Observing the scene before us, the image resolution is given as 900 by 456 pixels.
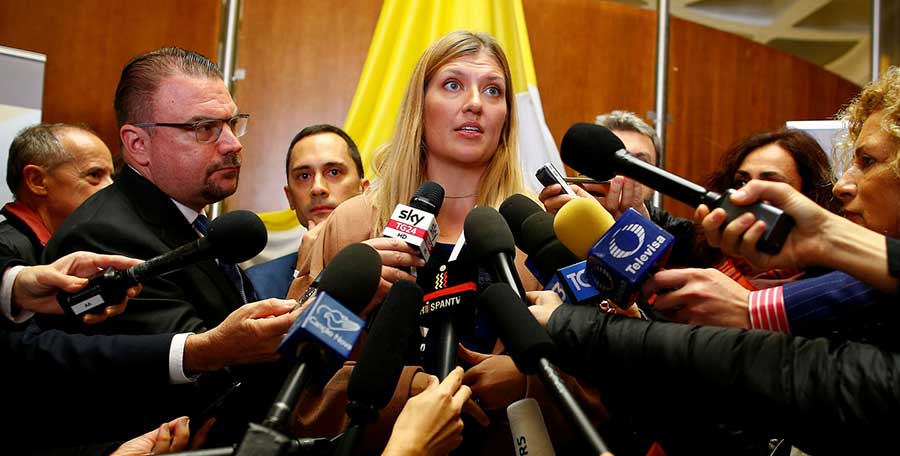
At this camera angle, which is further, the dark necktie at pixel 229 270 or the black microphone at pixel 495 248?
the dark necktie at pixel 229 270

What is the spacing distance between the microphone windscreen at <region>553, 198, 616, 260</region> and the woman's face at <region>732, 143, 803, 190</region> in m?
1.48

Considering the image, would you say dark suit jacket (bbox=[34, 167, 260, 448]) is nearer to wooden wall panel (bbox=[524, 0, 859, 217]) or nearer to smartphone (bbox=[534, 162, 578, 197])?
smartphone (bbox=[534, 162, 578, 197])

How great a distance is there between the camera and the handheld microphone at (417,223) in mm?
1415

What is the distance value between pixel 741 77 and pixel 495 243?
381 cm

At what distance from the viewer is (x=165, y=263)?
4.48 feet

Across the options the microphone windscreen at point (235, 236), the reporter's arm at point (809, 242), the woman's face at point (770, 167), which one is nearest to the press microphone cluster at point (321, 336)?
the microphone windscreen at point (235, 236)

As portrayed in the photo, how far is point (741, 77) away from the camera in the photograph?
4.65m

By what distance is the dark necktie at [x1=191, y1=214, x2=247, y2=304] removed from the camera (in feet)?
7.06

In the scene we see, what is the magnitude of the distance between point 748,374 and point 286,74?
Answer: 315cm

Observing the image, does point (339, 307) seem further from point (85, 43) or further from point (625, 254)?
point (85, 43)

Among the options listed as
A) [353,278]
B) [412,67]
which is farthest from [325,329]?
[412,67]

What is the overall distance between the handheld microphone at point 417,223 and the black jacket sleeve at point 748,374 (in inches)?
11.2

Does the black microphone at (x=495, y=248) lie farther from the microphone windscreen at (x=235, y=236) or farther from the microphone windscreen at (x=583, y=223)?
the microphone windscreen at (x=235, y=236)

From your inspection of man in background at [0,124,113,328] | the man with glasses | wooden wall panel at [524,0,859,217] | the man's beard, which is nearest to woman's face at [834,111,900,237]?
the man with glasses
